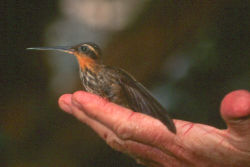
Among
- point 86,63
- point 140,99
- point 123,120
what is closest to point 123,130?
point 123,120

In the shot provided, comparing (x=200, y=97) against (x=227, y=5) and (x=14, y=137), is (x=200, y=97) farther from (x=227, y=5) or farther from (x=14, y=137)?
(x=14, y=137)

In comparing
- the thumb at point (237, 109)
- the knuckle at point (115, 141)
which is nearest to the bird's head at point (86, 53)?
the knuckle at point (115, 141)

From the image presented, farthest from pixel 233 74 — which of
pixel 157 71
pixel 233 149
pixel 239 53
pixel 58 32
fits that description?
pixel 58 32

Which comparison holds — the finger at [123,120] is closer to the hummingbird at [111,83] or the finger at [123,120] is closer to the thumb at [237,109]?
the hummingbird at [111,83]

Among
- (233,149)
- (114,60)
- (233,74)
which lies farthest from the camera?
(114,60)

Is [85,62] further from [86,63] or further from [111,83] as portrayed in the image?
[111,83]

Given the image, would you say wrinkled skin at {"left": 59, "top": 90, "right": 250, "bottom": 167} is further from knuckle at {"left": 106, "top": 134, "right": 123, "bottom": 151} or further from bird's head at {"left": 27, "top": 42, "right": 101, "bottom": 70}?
bird's head at {"left": 27, "top": 42, "right": 101, "bottom": 70}

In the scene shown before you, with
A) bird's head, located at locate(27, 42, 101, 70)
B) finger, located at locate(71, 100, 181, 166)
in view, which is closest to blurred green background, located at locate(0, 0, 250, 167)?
bird's head, located at locate(27, 42, 101, 70)
